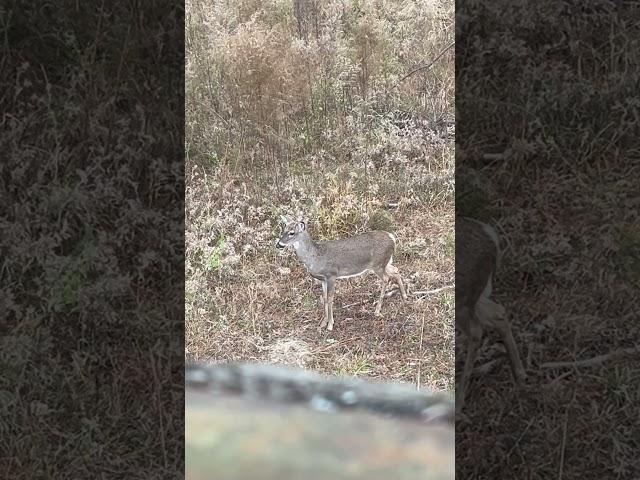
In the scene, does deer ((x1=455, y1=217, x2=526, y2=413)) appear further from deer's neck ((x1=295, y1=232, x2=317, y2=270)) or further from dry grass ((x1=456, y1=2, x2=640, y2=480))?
deer's neck ((x1=295, y1=232, x2=317, y2=270))

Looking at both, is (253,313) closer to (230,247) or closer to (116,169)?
(230,247)

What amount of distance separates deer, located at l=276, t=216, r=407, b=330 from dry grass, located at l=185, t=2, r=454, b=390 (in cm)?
3

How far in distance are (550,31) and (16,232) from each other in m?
1.66

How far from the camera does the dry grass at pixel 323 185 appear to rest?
247 centimetres

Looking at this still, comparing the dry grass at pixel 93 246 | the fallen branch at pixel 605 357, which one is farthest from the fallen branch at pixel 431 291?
the dry grass at pixel 93 246

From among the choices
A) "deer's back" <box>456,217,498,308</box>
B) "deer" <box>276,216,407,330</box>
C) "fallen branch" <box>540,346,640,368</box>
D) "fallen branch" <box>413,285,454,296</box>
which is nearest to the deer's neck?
"deer" <box>276,216,407,330</box>

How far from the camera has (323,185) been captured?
254 centimetres

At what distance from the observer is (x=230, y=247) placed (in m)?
2.58

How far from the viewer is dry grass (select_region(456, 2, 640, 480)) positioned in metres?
2.19

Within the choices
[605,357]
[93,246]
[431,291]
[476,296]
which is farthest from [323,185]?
[605,357]

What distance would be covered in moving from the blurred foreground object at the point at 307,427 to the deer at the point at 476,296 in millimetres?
218

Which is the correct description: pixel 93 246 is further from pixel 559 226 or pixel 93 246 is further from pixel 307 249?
pixel 559 226

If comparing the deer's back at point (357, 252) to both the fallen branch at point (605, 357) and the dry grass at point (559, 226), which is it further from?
the fallen branch at point (605, 357)

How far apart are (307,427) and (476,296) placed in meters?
0.69
